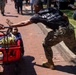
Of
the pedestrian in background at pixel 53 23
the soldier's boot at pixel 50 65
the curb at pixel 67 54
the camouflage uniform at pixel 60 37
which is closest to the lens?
the pedestrian in background at pixel 53 23

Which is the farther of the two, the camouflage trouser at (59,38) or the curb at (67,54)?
the curb at (67,54)

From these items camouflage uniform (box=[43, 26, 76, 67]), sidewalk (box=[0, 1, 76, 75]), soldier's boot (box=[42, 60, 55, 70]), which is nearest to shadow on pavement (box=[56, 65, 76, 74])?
sidewalk (box=[0, 1, 76, 75])

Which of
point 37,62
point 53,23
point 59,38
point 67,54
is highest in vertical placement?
point 53,23

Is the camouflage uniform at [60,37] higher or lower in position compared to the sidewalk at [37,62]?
higher

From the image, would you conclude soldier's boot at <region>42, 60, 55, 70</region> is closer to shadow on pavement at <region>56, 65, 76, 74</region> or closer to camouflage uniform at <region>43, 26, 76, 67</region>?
shadow on pavement at <region>56, 65, 76, 74</region>

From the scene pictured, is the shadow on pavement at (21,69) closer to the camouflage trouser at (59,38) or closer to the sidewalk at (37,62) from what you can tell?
the sidewalk at (37,62)

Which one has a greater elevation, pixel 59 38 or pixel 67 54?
pixel 59 38

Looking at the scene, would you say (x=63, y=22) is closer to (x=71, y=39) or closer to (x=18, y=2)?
(x=71, y=39)

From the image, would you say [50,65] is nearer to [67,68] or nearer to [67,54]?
[67,68]

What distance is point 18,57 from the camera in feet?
21.7

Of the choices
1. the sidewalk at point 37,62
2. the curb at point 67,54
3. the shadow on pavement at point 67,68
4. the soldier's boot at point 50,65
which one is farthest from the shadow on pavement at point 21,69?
the curb at point 67,54

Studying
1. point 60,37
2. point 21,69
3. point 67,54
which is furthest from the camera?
point 67,54

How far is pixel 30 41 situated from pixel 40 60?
8.64 ft

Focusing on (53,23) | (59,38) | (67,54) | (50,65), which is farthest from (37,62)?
(53,23)
